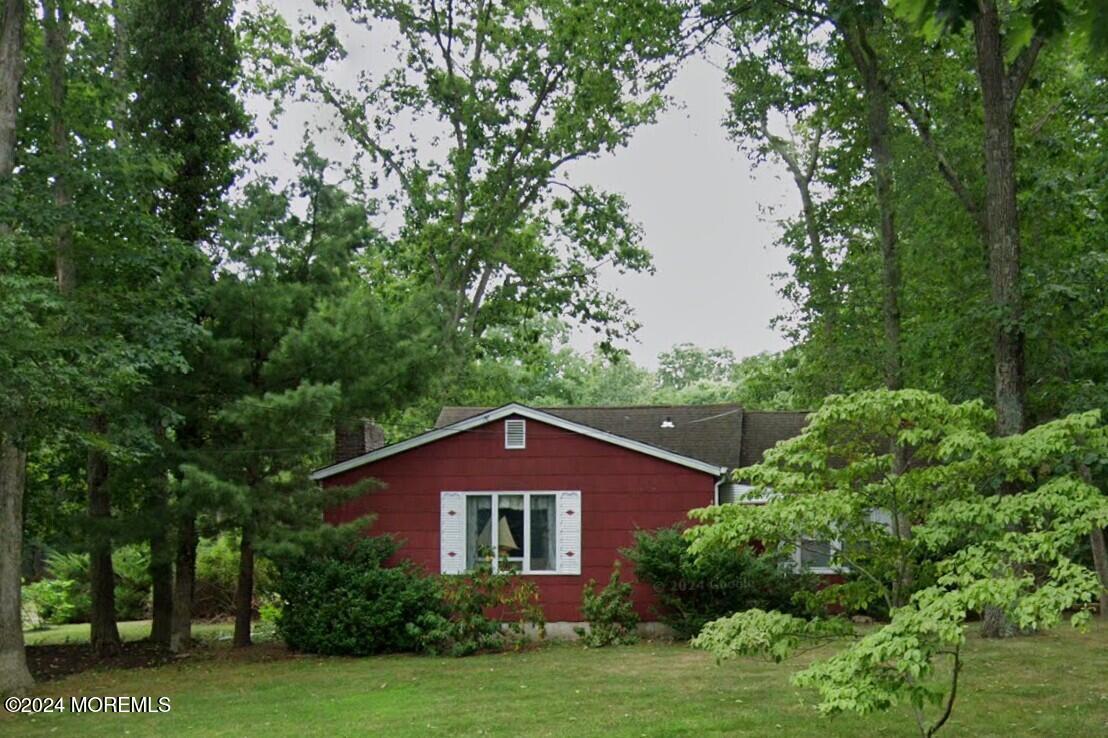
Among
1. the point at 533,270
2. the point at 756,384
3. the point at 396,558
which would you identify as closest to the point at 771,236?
the point at 756,384

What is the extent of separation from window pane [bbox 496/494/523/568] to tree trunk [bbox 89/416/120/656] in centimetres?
570

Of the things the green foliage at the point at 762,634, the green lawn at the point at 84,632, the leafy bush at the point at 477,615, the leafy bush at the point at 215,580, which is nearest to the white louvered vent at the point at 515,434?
the leafy bush at the point at 477,615

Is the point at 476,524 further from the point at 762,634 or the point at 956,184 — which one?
the point at 762,634

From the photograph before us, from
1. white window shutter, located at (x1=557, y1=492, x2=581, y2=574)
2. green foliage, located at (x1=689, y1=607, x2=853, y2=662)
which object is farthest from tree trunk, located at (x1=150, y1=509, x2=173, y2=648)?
green foliage, located at (x1=689, y1=607, x2=853, y2=662)

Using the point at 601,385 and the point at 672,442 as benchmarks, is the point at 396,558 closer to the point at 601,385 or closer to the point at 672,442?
the point at 672,442

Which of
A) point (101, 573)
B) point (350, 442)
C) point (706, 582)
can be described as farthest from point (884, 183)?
point (101, 573)

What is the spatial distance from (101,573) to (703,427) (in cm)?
1070

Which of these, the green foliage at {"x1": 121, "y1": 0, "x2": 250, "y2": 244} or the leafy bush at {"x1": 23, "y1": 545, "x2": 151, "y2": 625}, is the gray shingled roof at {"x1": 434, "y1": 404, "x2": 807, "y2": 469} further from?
the leafy bush at {"x1": 23, "y1": 545, "x2": 151, "y2": 625}

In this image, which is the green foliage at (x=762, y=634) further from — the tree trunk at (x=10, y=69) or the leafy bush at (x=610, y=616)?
the tree trunk at (x=10, y=69)

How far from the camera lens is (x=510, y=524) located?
17812 mm

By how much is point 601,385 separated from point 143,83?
4766 centimetres

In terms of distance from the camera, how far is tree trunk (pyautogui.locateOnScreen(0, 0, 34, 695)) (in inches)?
525

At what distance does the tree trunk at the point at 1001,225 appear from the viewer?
13938mm

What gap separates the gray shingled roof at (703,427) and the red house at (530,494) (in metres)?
2.35
